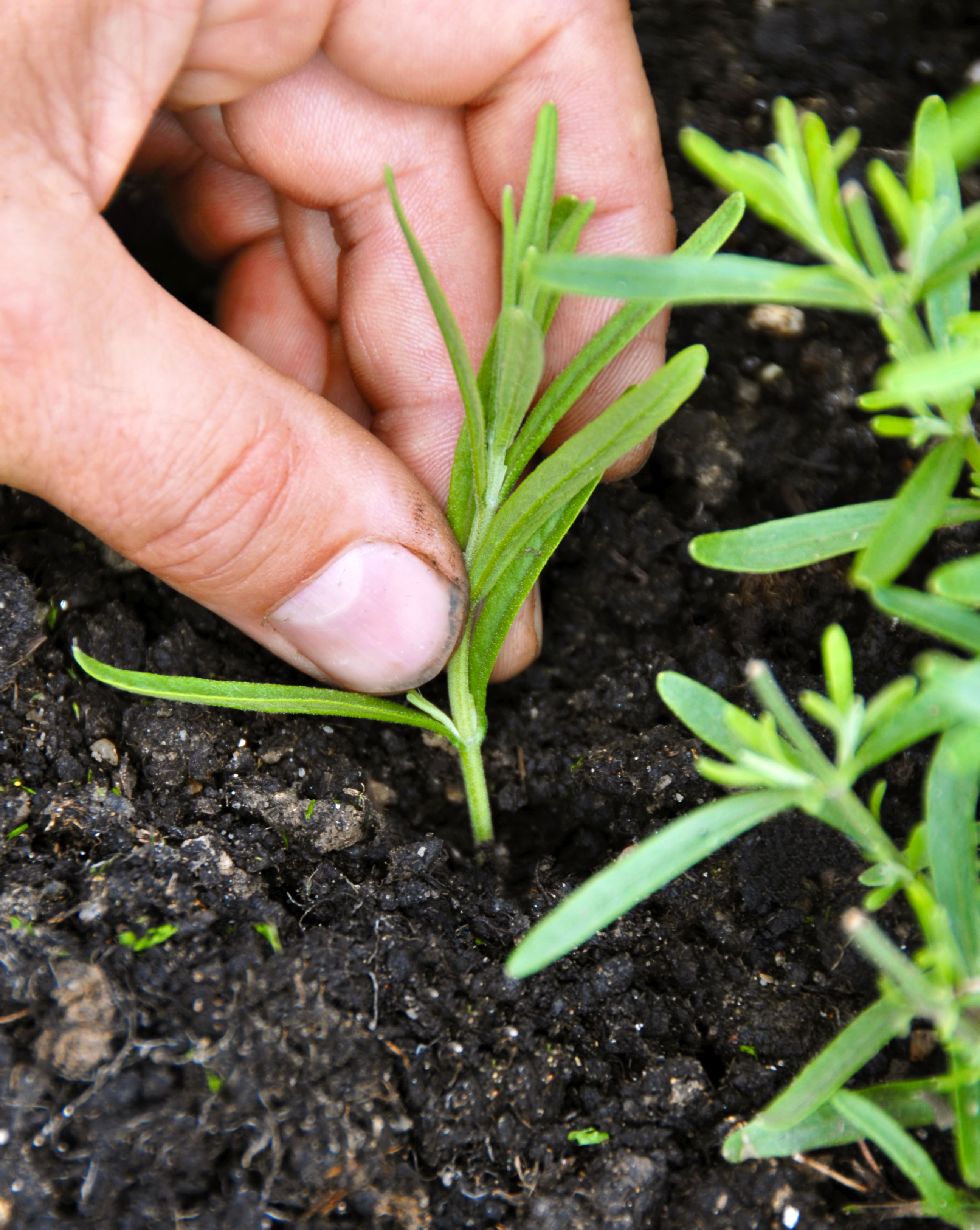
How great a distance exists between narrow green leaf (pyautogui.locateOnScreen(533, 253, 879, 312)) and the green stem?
2.74 feet

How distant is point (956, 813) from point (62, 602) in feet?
5.47

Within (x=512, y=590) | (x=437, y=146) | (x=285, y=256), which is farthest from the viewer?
(x=285, y=256)

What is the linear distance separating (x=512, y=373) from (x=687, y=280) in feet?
1.32

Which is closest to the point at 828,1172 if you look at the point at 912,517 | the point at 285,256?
the point at 912,517

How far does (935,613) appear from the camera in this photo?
1.11 metres

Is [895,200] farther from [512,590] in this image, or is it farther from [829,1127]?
[829,1127]

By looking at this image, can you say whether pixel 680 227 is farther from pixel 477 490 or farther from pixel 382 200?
pixel 477 490

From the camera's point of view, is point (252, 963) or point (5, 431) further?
point (5, 431)

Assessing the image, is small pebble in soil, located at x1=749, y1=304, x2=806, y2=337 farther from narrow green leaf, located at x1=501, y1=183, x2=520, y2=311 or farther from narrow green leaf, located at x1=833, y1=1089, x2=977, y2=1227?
narrow green leaf, located at x1=833, y1=1089, x2=977, y2=1227

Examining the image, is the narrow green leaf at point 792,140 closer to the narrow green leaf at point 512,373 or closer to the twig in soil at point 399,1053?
the narrow green leaf at point 512,373

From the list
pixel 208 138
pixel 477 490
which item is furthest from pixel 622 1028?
pixel 208 138

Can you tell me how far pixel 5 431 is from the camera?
4.95ft

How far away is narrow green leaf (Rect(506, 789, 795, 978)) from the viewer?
3.46ft

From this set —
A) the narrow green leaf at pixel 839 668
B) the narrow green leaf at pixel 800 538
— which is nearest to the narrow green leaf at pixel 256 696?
the narrow green leaf at pixel 800 538
